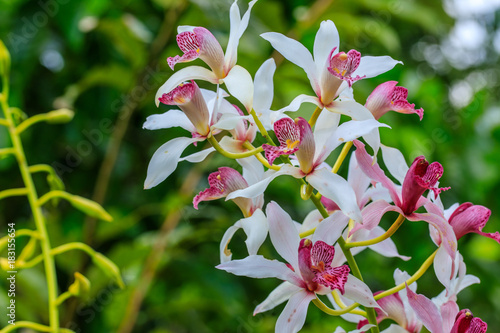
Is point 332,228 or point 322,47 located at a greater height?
point 322,47

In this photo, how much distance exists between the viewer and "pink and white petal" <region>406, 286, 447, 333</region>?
0.41 m

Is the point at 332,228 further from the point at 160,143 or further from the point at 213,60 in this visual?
the point at 160,143

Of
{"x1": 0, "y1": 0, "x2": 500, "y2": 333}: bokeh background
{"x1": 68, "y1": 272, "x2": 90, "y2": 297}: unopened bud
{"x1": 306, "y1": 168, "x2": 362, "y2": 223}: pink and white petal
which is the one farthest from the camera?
{"x1": 0, "y1": 0, "x2": 500, "y2": 333}: bokeh background

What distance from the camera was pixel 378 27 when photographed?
1.29 m

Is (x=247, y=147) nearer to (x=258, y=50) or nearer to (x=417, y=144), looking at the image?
(x=258, y=50)

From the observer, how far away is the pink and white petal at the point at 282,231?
0.42 metres

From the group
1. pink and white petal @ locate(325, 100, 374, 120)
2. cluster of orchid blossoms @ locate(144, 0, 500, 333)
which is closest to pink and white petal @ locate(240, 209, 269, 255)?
cluster of orchid blossoms @ locate(144, 0, 500, 333)

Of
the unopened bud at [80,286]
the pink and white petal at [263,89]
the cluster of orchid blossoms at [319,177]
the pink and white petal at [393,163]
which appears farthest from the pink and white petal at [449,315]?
the unopened bud at [80,286]

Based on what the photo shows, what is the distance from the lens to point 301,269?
1.35 ft

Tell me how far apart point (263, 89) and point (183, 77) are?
0.07m

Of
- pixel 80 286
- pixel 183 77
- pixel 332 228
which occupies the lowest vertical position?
pixel 80 286

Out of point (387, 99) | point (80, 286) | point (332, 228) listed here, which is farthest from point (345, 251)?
point (80, 286)

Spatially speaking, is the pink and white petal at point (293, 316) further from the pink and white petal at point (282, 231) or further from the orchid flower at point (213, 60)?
the orchid flower at point (213, 60)

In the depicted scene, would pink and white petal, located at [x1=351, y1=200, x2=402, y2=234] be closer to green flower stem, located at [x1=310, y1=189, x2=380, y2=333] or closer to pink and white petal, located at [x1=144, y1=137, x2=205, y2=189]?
green flower stem, located at [x1=310, y1=189, x2=380, y2=333]
